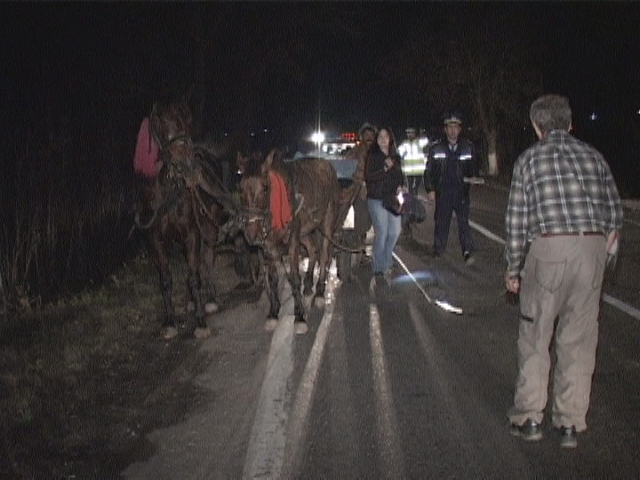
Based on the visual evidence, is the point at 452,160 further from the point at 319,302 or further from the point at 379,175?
the point at 319,302

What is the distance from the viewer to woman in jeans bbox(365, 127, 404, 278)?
11859mm

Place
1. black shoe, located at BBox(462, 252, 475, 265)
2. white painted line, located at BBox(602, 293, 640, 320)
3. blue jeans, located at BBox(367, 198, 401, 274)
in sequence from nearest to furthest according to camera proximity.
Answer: white painted line, located at BBox(602, 293, 640, 320)
blue jeans, located at BBox(367, 198, 401, 274)
black shoe, located at BBox(462, 252, 475, 265)

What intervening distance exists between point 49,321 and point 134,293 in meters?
1.64

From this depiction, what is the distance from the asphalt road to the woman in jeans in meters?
1.08

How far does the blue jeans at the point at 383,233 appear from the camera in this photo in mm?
11961

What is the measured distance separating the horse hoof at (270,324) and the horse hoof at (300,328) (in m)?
0.28

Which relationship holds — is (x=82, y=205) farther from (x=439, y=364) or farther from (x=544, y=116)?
(x=544, y=116)

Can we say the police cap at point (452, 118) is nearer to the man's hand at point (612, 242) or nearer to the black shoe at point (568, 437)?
the man's hand at point (612, 242)

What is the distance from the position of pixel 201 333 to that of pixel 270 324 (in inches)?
30.0

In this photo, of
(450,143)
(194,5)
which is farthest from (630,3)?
(450,143)

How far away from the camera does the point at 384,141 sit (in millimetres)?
11938

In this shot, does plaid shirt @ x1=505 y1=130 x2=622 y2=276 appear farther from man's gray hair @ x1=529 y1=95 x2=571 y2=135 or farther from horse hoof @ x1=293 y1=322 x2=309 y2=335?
horse hoof @ x1=293 y1=322 x2=309 y2=335

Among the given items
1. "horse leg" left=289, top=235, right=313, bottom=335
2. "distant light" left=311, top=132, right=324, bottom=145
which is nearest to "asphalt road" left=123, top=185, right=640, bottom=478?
"horse leg" left=289, top=235, right=313, bottom=335

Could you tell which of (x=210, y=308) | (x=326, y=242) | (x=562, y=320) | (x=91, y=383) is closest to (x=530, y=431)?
(x=562, y=320)
